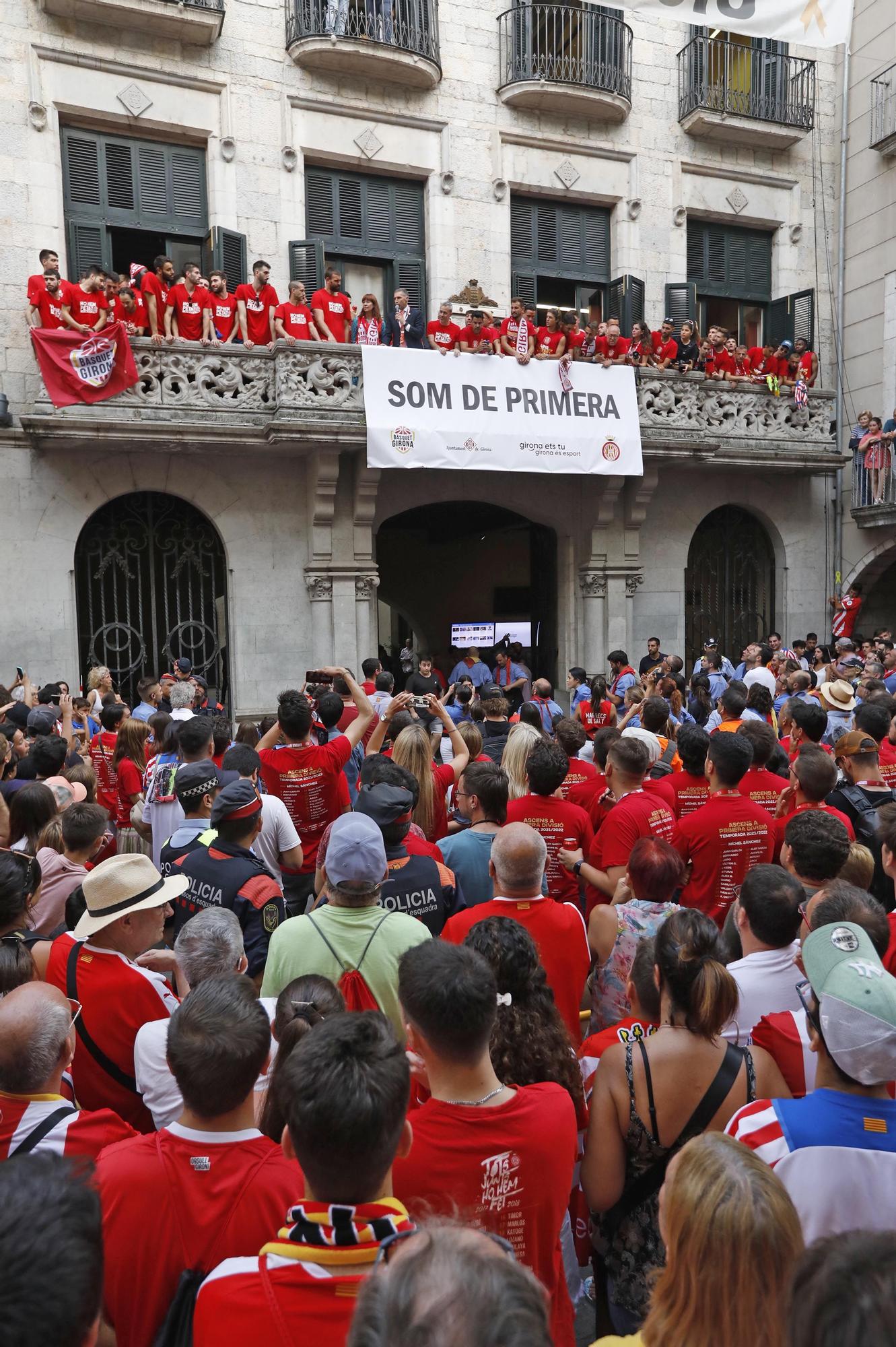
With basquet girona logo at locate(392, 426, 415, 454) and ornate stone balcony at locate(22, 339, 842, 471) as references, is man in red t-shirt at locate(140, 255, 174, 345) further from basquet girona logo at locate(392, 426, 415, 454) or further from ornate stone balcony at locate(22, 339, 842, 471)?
basquet girona logo at locate(392, 426, 415, 454)

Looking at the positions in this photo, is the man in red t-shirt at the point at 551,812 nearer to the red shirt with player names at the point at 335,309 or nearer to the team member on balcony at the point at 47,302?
the team member on balcony at the point at 47,302

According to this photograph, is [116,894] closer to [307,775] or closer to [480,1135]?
[480,1135]

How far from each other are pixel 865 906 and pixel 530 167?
1610 cm

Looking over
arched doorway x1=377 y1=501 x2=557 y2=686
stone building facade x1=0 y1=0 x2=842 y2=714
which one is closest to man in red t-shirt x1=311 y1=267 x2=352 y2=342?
stone building facade x1=0 y1=0 x2=842 y2=714

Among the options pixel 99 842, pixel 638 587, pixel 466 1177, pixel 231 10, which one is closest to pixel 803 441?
pixel 638 587

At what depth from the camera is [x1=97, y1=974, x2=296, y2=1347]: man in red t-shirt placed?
219 cm

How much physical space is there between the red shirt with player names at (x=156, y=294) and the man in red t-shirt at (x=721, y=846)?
1073 centimetres

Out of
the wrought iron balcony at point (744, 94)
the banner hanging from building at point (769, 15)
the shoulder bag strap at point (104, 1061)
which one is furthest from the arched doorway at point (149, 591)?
the wrought iron balcony at point (744, 94)

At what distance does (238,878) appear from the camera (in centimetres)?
418

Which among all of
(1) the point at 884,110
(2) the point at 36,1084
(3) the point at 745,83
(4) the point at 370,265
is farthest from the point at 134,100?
(2) the point at 36,1084

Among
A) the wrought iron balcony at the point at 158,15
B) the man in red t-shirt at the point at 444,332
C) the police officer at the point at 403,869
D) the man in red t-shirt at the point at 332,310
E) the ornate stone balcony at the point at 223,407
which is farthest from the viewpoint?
the man in red t-shirt at the point at 444,332

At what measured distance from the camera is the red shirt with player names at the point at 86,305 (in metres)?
12.4

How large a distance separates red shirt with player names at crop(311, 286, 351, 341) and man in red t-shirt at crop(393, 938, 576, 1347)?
12905 millimetres

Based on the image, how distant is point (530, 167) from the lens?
16.4 m
